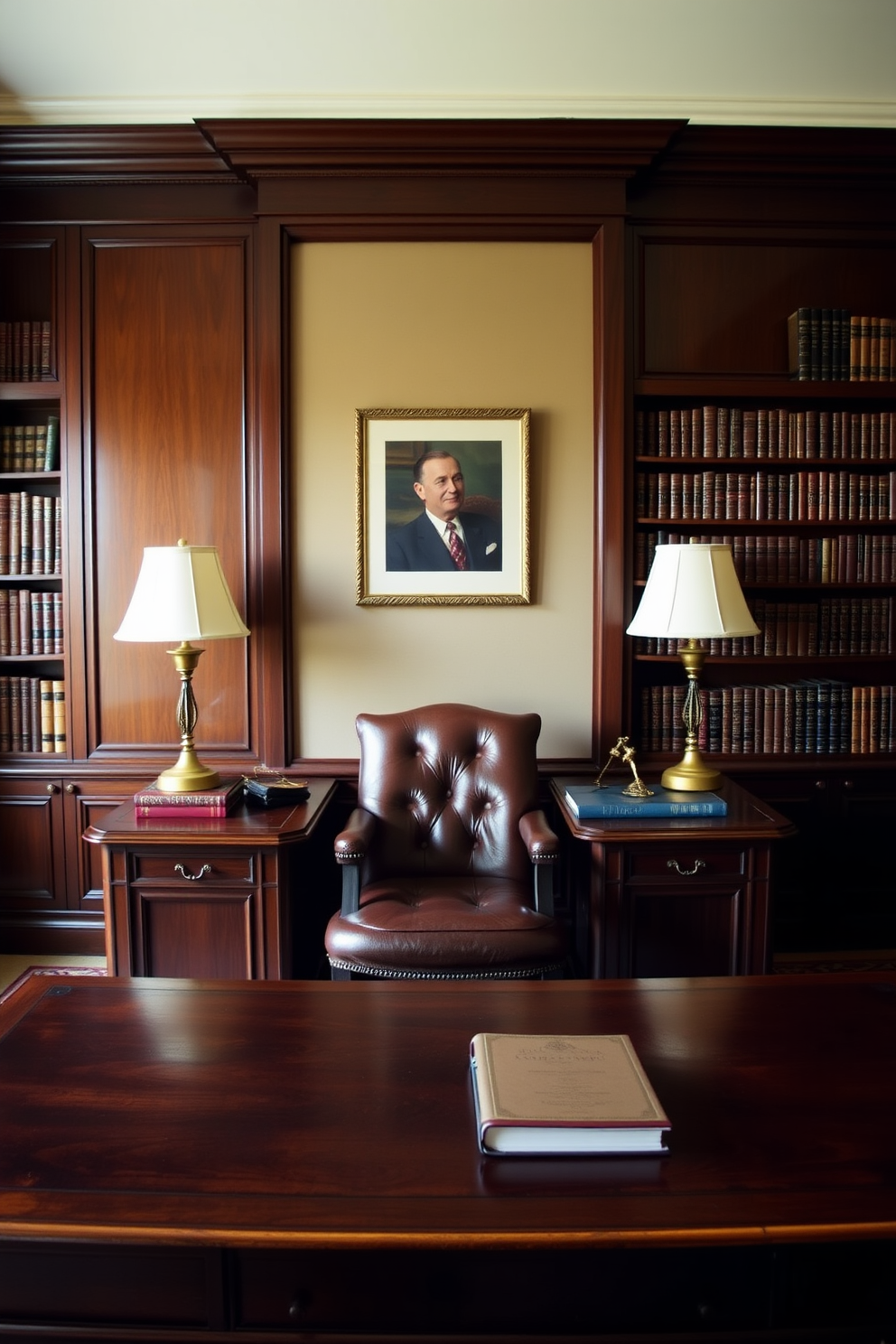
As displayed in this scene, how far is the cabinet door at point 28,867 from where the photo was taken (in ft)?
10.9

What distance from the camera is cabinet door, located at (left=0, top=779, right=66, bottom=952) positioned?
3.33 meters

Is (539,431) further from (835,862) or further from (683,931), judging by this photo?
(835,862)

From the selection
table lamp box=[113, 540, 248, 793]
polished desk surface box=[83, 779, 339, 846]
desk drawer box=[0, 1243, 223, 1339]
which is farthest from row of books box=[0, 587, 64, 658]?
desk drawer box=[0, 1243, 223, 1339]

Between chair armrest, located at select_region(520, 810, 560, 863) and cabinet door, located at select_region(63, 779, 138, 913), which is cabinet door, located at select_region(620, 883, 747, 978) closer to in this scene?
chair armrest, located at select_region(520, 810, 560, 863)

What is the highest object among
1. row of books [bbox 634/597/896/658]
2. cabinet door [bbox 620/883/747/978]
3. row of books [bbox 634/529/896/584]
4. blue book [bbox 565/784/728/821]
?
row of books [bbox 634/529/896/584]

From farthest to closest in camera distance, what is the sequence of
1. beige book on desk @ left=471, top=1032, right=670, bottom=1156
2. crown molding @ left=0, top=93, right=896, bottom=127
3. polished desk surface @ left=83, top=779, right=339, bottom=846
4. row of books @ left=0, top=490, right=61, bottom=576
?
row of books @ left=0, top=490, right=61, bottom=576 < crown molding @ left=0, top=93, right=896, bottom=127 < polished desk surface @ left=83, top=779, right=339, bottom=846 < beige book on desk @ left=471, top=1032, right=670, bottom=1156

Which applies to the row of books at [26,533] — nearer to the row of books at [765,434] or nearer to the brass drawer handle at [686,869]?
the row of books at [765,434]

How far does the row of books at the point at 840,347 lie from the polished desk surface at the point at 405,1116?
2.20 metres

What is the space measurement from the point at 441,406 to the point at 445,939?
1782 millimetres

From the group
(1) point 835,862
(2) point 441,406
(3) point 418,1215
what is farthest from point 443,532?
(3) point 418,1215

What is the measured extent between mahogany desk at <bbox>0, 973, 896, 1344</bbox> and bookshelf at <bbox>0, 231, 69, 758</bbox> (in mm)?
2119

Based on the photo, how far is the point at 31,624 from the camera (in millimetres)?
3301

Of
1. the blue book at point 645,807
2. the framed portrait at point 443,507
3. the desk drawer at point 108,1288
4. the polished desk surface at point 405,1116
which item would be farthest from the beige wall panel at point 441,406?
the desk drawer at point 108,1288

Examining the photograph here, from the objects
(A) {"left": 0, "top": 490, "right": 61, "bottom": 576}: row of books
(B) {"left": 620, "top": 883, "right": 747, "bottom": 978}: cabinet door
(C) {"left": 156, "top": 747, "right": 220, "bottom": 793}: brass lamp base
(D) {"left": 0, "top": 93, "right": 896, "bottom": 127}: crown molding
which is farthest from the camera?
(A) {"left": 0, "top": 490, "right": 61, "bottom": 576}: row of books
